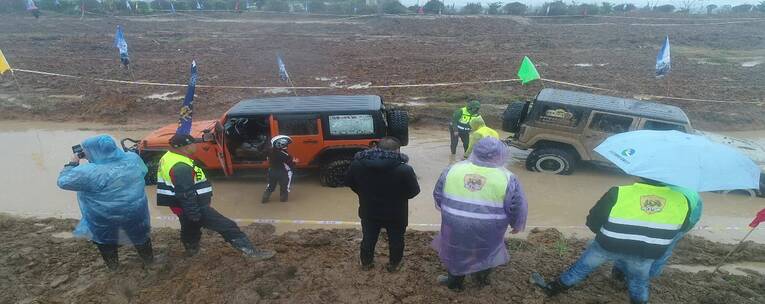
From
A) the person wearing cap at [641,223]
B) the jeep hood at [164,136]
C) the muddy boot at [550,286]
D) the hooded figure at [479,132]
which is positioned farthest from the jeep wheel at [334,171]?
the person wearing cap at [641,223]

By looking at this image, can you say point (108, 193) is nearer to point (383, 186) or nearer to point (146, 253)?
point (146, 253)

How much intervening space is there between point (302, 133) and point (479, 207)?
14.1ft

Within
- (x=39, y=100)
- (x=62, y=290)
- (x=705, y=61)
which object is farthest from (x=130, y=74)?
(x=705, y=61)

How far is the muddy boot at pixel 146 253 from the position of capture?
15.3 feet

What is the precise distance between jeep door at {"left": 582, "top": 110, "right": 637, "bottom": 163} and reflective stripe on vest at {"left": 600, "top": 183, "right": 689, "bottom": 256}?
4.72 meters

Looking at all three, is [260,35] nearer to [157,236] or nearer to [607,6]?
[157,236]

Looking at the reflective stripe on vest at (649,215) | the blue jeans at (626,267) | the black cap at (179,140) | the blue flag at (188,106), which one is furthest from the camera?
A: the blue flag at (188,106)

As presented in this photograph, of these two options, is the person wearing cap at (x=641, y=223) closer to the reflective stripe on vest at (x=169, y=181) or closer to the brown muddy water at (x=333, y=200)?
the brown muddy water at (x=333, y=200)

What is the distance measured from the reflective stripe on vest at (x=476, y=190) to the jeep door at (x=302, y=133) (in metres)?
3.97

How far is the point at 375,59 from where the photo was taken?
18.2 m

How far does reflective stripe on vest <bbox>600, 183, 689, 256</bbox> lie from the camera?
335cm

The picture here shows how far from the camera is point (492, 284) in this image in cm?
420

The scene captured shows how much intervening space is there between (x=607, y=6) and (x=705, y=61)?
20756 millimetres

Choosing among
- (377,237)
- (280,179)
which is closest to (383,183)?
(377,237)
